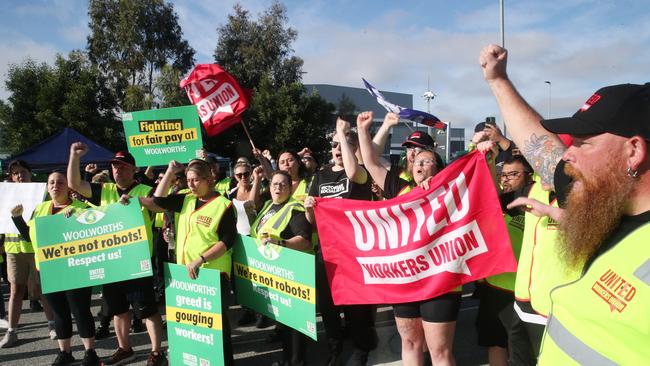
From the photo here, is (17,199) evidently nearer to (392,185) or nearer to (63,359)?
(63,359)

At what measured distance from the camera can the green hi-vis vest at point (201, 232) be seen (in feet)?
12.5

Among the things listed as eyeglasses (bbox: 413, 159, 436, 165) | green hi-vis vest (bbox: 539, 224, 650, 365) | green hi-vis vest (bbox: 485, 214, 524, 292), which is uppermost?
eyeglasses (bbox: 413, 159, 436, 165)

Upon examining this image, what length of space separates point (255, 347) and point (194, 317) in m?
1.20

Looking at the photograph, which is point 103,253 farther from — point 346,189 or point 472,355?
point 472,355

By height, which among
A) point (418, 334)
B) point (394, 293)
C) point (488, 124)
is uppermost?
point (488, 124)

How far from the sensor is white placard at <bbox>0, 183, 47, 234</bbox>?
4.84 m

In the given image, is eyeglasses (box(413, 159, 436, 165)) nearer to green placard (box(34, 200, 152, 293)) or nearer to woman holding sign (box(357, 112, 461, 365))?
woman holding sign (box(357, 112, 461, 365))

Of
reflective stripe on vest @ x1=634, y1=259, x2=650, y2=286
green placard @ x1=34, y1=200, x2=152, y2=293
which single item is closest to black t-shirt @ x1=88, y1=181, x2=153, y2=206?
green placard @ x1=34, y1=200, x2=152, y2=293

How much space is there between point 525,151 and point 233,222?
2636mm

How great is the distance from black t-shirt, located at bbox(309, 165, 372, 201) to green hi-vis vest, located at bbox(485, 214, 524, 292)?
4.21 feet

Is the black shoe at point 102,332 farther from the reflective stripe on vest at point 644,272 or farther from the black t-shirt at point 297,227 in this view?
the reflective stripe on vest at point 644,272

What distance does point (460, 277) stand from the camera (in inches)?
121

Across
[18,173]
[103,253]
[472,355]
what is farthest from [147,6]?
[472,355]

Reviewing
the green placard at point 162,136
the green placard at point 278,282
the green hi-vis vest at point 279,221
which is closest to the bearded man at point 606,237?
the green placard at point 278,282
